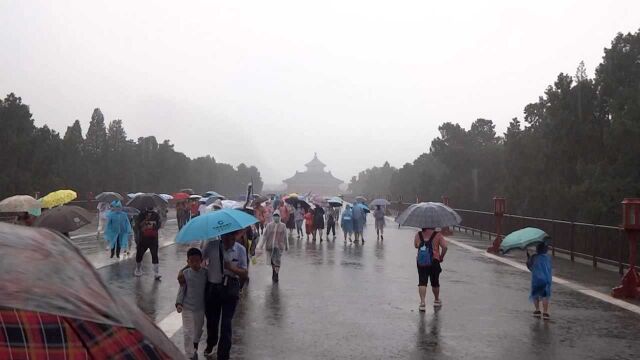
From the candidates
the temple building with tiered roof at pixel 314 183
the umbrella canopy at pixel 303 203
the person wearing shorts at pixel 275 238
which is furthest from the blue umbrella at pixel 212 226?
the temple building with tiered roof at pixel 314 183

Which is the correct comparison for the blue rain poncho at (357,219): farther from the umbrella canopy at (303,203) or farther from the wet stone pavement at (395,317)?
the wet stone pavement at (395,317)

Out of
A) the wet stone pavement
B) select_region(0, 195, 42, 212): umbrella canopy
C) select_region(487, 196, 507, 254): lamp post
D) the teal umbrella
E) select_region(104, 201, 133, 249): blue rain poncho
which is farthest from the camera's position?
select_region(487, 196, 507, 254): lamp post

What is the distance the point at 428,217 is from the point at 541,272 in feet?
6.41

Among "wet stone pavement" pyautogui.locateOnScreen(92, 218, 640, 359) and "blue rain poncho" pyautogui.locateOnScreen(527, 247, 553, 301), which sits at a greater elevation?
"blue rain poncho" pyautogui.locateOnScreen(527, 247, 553, 301)

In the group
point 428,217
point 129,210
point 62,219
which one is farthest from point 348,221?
point 62,219

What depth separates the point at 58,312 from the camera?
171 cm

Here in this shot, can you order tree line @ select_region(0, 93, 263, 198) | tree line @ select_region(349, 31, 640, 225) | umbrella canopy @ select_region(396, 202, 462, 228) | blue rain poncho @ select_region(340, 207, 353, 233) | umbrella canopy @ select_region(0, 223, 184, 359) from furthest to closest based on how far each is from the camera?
tree line @ select_region(0, 93, 263, 198)
tree line @ select_region(349, 31, 640, 225)
blue rain poncho @ select_region(340, 207, 353, 233)
umbrella canopy @ select_region(396, 202, 462, 228)
umbrella canopy @ select_region(0, 223, 184, 359)

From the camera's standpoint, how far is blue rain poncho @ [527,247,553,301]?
8.44 meters

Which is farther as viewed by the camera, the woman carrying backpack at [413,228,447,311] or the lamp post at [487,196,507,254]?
the lamp post at [487,196,507,254]

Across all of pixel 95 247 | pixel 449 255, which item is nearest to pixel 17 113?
pixel 95 247

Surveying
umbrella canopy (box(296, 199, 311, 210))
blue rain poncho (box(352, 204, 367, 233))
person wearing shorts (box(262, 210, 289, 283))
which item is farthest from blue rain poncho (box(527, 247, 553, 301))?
umbrella canopy (box(296, 199, 311, 210))

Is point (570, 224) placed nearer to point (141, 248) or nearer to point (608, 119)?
point (141, 248)

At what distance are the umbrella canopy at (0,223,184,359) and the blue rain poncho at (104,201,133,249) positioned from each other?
12.8 metres

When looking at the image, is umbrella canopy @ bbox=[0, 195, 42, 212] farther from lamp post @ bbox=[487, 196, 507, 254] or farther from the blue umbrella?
lamp post @ bbox=[487, 196, 507, 254]
